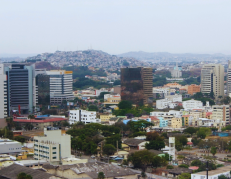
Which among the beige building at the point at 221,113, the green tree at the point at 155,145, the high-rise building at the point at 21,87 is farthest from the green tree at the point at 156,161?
the high-rise building at the point at 21,87

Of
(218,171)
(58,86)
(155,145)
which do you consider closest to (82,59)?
(58,86)

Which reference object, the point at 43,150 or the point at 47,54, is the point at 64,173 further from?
the point at 47,54

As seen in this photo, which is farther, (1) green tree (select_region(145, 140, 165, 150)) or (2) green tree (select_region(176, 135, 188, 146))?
(2) green tree (select_region(176, 135, 188, 146))

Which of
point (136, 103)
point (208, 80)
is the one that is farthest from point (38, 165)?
point (208, 80)

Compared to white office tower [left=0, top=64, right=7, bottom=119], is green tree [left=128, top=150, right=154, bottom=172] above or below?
below

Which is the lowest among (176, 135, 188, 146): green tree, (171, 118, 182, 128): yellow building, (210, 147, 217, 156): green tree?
(210, 147, 217, 156): green tree

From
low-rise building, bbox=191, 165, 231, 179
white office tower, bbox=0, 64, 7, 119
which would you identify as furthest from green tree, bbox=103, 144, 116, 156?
white office tower, bbox=0, 64, 7, 119

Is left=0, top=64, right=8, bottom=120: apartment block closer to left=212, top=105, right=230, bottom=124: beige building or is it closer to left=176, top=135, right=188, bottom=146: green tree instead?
left=176, top=135, right=188, bottom=146: green tree
